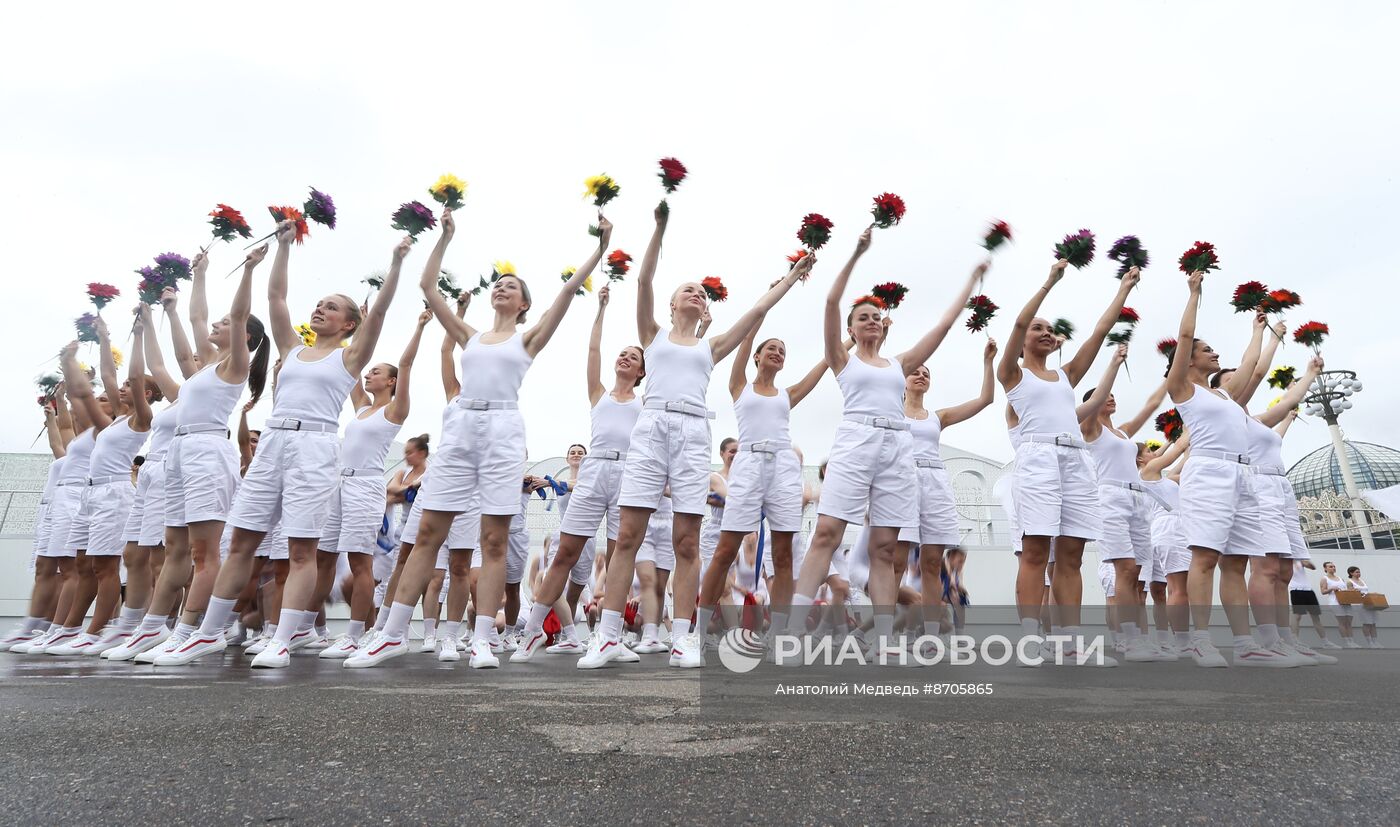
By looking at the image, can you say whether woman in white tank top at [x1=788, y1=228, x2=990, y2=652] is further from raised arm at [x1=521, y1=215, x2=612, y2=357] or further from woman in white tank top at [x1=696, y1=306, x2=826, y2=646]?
raised arm at [x1=521, y1=215, x2=612, y2=357]

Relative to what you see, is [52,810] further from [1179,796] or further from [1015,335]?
[1015,335]

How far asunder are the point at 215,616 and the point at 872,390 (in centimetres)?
414

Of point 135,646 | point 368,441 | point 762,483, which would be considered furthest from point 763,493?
point 135,646

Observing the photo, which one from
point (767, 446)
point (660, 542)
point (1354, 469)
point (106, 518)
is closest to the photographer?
point (767, 446)

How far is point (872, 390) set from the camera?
5102mm

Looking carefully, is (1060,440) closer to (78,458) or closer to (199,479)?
(199,479)

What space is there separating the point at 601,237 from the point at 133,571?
14.8 feet

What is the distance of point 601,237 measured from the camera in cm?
504

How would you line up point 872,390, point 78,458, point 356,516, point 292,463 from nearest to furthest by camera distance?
point 292,463, point 872,390, point 356,516, point 78,458

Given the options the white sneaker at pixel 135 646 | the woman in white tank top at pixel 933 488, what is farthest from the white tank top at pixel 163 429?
the woman in white tank top at pixel 933 488

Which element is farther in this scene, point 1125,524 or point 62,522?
point 62,522

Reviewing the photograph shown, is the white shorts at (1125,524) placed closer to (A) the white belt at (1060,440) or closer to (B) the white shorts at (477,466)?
(A) the white belt at (1060,440)

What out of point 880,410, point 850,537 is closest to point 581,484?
point 880,410

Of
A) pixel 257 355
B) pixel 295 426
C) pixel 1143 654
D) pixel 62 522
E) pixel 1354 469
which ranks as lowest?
pixel 1143 654
